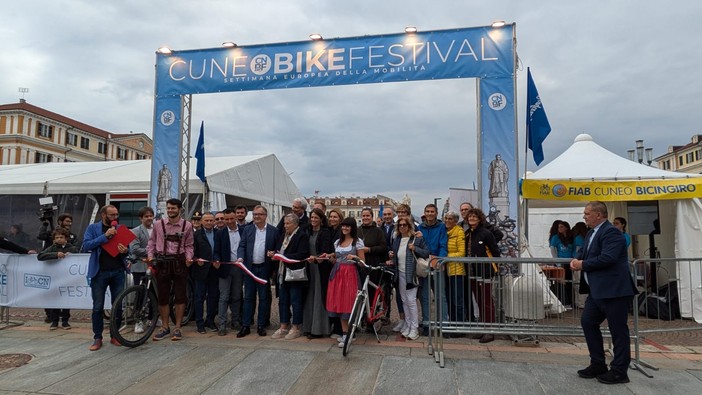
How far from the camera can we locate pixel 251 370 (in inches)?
173

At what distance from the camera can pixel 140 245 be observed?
5934 mm

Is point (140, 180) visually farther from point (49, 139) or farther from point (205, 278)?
point (49, 139)

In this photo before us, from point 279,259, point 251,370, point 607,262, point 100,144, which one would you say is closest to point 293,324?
point 279,259

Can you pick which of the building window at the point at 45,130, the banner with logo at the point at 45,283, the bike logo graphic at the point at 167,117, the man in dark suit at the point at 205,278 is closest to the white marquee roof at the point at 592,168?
the man in dark suit at the point at 205,278

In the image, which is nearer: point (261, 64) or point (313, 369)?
point (313, 369)

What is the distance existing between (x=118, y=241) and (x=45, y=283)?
2011mm

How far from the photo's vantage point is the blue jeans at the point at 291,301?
5574mm

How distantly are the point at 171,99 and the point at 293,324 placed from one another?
5.05 meters

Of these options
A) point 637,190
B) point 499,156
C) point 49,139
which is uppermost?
point 49,139

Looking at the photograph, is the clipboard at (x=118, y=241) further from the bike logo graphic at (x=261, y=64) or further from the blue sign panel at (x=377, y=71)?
the bike logo graphic at (x=261, y=64)

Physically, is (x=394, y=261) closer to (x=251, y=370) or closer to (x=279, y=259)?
(x=279, y=259)

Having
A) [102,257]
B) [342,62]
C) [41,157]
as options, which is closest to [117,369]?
[102,257]

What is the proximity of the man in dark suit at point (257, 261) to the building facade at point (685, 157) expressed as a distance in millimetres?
73473

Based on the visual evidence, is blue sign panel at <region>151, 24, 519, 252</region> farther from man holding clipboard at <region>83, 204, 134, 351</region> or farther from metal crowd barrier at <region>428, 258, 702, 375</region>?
man holding clipboard at <region>83, 204, 134, 351</region>
